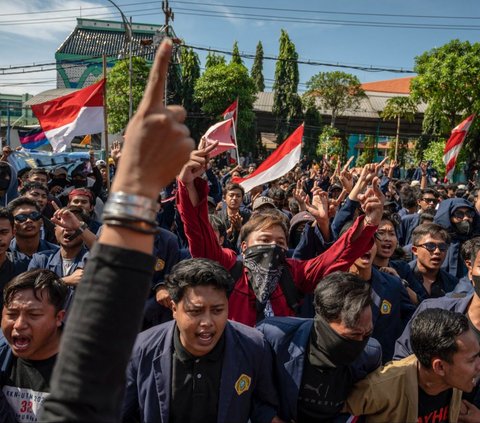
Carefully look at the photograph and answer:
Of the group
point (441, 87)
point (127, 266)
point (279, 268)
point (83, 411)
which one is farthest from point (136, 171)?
point (441, 87)

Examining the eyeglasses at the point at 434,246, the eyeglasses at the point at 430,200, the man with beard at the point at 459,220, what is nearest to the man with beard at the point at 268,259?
the eyeglasses at the point at 434,246

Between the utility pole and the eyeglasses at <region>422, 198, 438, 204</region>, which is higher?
the utility pole

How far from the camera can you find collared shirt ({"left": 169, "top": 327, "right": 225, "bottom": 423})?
215 centimetres

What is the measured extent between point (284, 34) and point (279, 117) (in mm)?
10583

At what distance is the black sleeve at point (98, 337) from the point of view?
2.92 ft

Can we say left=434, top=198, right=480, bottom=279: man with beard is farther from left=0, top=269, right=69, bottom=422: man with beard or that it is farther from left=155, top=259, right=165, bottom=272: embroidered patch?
left=0, top=269, right=69, bottom=422: man with beard

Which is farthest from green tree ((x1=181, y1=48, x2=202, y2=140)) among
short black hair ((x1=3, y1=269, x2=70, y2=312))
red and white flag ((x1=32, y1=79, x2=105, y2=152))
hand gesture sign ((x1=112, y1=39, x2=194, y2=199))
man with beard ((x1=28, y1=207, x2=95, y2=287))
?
hand gesture sign ((x1=112, y1=39, x2=194, y2=199))

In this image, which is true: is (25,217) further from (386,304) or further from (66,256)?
(386,304)

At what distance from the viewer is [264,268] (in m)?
2.80

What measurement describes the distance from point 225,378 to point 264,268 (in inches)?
31.1

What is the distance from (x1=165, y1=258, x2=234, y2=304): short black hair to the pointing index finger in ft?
4.65

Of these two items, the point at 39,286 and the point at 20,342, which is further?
Result: the point at 39,286

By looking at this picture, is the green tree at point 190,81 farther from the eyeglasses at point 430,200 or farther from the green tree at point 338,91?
the eyeglasses at point 430,200

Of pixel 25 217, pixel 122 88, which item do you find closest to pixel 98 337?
pixel 25 217
